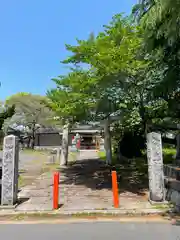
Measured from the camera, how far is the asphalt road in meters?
4.33

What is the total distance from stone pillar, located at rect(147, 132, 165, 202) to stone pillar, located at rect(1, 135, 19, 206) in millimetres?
4033

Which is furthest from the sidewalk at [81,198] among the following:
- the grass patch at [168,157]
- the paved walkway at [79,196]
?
the grass patch at [168,157]

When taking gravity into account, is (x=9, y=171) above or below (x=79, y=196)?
above

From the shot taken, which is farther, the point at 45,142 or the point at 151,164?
the point at 45,142

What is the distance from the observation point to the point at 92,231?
4.62 m

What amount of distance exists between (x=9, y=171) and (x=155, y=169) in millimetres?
4328

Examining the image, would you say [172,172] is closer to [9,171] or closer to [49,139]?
[9,171]

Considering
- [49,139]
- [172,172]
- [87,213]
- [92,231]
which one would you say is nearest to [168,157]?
[172,172]

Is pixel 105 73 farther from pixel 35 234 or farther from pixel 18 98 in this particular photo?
pixel 18 98

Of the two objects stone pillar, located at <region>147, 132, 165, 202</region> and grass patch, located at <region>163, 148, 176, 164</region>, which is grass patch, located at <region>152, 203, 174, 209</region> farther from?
grass patch, located at <region>163, 148, 176, 164</region>

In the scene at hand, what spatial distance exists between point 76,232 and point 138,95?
5.42m

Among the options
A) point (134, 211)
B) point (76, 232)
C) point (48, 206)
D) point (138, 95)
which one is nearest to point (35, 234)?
point (76, 232)

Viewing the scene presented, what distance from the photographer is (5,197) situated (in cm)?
616

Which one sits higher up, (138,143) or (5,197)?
(138,143)
